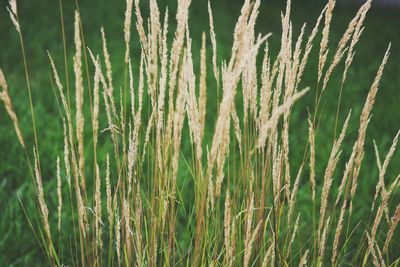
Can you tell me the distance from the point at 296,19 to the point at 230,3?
35.8 inches

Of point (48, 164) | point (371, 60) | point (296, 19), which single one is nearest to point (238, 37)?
point (48, 164)

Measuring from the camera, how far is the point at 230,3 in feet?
23.2

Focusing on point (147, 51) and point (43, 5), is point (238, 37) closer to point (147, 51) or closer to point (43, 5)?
point (147, 51)

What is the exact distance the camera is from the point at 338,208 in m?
2.63

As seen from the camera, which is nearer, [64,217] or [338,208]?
[64,217]

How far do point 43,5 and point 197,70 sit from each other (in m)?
2.33

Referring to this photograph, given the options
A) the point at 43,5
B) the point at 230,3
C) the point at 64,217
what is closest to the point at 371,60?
the point at 230,3

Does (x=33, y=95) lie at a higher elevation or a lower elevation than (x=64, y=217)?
higher

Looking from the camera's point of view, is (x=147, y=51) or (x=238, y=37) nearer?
(x=238, y=37)

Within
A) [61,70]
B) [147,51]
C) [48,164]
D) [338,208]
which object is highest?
[147,51]

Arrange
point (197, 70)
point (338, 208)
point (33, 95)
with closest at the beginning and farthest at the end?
point (338, 208) → point (33, 95) → point (197, 70)

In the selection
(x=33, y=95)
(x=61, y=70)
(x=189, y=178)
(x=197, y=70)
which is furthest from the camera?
(x=197, y=70)

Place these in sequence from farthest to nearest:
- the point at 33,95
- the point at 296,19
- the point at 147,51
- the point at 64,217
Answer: the point at 296,19, the point at 33,95, the point at 64,217, the point at 147,51

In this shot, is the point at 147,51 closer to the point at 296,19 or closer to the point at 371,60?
the point at 371,60
